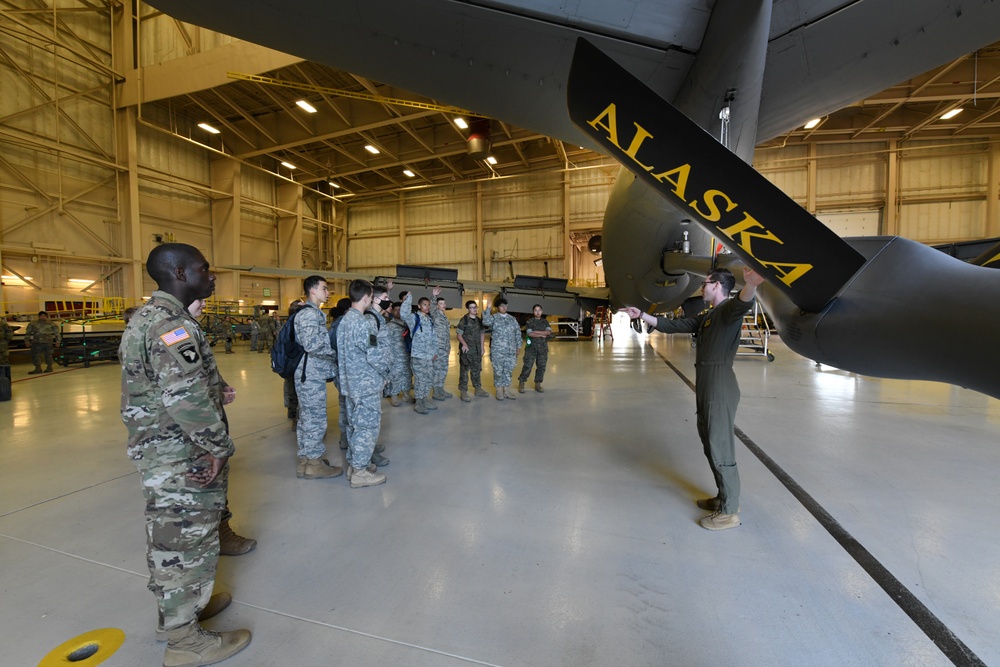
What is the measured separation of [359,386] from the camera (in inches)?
131

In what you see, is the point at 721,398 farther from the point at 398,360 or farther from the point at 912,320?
the point at 398,360

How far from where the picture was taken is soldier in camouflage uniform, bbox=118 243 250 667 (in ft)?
5.21

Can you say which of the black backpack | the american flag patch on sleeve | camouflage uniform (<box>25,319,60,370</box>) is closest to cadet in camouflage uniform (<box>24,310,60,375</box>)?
camouflage uniform (<box>25,319,60,370</box>)

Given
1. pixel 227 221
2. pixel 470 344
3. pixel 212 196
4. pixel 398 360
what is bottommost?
pixel 398 360

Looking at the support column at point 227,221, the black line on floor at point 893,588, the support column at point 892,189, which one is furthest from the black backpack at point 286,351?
the support column at point 892,189

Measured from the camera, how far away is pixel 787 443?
4.05 metres

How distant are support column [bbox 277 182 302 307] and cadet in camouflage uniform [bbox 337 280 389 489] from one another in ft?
77.9

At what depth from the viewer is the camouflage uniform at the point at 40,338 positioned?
31.2 feet

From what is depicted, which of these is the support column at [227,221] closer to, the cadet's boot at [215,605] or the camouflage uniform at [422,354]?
the camouflage uniform at [422,354]

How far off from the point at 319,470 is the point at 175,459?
2029mm

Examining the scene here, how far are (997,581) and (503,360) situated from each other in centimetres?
525

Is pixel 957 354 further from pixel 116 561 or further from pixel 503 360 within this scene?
pixel 503 360

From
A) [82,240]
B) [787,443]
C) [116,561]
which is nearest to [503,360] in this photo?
[787,443]

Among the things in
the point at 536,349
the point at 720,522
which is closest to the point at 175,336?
the point at 720,522
